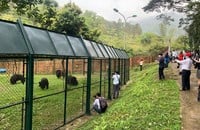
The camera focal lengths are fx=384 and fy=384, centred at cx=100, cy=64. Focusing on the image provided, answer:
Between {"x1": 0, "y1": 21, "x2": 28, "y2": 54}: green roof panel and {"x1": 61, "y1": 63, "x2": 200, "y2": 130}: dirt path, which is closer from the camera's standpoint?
{"x1": 0, "y1": 21, "x2": 28, "y2": 54}: green roof panel

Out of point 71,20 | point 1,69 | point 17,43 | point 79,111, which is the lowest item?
point 79,111

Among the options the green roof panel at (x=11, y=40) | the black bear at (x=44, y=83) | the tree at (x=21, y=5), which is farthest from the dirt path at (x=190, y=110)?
the tree at (x=21, y=5)

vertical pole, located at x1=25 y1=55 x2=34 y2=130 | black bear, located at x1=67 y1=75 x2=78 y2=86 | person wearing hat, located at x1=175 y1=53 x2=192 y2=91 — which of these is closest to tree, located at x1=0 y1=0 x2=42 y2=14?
black bear, located at x1=67 y1=75 x2=78 y2=86

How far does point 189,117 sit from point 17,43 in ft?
20.8

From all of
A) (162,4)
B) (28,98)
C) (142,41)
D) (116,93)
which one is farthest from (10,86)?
(142,41)

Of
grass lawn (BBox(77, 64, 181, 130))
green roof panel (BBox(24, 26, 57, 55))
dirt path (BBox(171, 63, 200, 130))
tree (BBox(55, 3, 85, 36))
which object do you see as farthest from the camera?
tree (BBox(55, 3, 85, 36))

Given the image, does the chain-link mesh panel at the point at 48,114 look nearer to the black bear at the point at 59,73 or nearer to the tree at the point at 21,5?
the black bear at the point at 59,73

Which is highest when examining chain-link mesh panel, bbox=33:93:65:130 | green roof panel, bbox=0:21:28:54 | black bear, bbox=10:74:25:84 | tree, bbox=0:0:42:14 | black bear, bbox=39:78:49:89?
tree, bbox=0:0:42:14

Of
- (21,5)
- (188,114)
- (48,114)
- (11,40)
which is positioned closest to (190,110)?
(188,114)

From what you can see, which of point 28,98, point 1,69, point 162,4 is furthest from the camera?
point 162,4

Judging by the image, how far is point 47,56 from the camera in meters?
11.3

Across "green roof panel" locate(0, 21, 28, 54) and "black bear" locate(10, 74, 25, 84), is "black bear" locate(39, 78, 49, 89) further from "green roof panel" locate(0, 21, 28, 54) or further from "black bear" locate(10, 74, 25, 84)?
"green roof panel" locate(0, 21, 28, 54)

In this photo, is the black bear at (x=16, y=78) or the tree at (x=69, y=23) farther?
the tree at (x=69, y=23)

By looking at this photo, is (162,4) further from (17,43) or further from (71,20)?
Result: (17,43)
